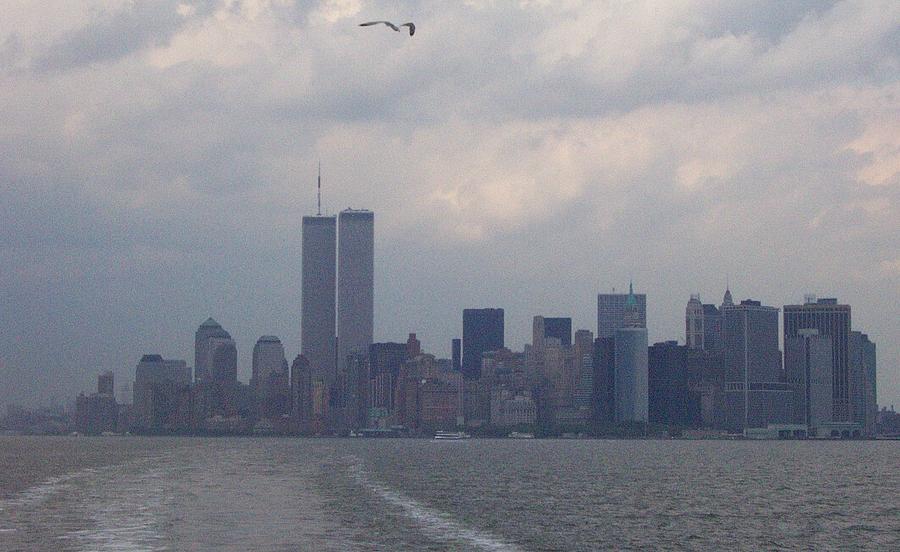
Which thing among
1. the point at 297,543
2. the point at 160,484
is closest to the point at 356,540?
the point at 297,543

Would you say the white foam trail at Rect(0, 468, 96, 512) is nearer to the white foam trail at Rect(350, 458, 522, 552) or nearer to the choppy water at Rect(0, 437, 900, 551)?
the choppy water at Rect(0, 437, 900, 551)

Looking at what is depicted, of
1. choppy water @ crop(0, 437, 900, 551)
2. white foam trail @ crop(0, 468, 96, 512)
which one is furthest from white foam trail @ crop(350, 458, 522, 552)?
white foam trail @ crop(0, 468, 96, 512)

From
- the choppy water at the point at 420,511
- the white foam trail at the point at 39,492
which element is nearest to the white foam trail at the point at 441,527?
the choppy water at the point at 420,511

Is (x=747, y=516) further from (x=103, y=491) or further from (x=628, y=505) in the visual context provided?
(x=103, y=491)

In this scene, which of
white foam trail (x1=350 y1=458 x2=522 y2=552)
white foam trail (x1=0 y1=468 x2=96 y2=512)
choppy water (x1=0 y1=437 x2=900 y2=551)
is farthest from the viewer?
white foam trail (x1=0 y1=468 x2=96 y2=512)

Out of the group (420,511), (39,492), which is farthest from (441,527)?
(39,492)

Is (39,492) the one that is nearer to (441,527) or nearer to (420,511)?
(420,511)

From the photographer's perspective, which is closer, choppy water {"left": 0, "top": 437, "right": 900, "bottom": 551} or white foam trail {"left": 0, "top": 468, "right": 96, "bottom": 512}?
choppy water {"left": 0, "top": 437, "right": 900, "bottom": 551}

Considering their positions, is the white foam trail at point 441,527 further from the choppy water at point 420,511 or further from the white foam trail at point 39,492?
the white foam trail at point 39,492

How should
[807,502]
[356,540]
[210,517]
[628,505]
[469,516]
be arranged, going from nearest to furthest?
[356,540] < [210,517] < [469,516] < [628,505] < [807,502]
